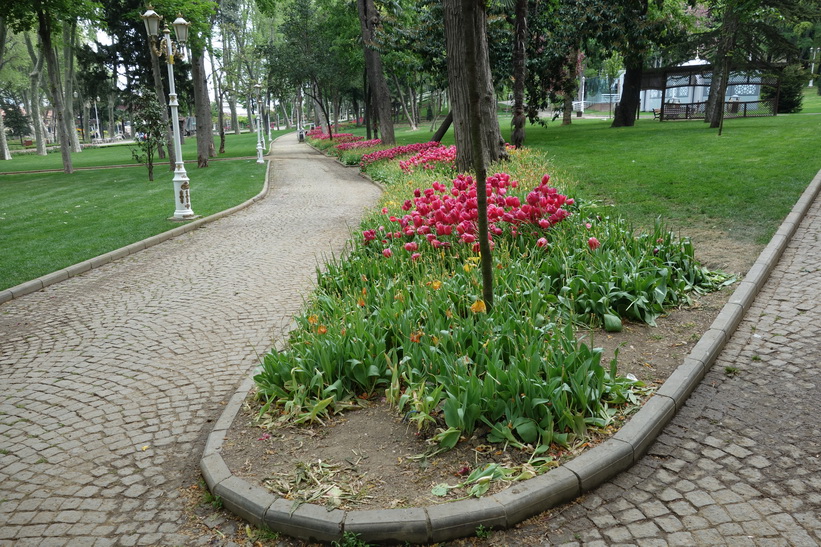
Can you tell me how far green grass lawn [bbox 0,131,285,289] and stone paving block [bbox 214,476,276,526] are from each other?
20.9ft

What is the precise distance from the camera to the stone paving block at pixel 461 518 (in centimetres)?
290

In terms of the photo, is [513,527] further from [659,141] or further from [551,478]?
[659,141]

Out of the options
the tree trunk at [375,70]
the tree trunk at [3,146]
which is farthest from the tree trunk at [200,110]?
the tree trunk at [3,146]

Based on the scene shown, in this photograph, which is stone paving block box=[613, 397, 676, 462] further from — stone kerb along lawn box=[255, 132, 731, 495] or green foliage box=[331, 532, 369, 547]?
green foliage box=[331, 532, 369, 547]

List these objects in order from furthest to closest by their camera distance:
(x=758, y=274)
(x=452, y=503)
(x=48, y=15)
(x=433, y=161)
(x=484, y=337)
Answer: (x=48, y=15)
(x=433, y=161)
(x=758, y=274)
(x=484, y=337)
(x=452, y=503)

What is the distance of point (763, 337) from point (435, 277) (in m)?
2.85

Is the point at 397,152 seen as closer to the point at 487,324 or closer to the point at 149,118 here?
the point at 149,118

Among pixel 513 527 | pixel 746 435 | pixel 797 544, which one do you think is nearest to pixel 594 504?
pixel 513 527

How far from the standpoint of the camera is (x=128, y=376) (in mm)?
5117

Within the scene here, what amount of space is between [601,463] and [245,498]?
6.35 ft

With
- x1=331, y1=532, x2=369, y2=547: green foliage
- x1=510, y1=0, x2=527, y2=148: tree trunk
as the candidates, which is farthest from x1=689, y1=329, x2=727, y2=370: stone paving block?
x1=510, y1=0, x2=527, y2=148: tree trunk

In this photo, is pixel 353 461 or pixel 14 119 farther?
pixel 14 119

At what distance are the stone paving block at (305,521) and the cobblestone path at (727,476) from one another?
2.59ft

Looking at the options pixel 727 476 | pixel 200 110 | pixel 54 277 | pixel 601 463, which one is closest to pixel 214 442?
pixel 601 463
